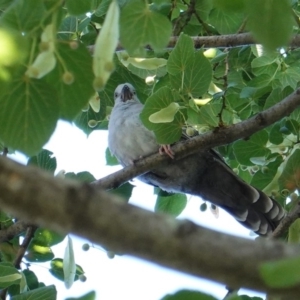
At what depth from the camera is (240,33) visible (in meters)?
2.94

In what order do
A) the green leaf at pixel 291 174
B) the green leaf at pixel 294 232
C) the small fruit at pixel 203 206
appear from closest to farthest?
the green leaf at pixel 294 232 < the green leaf at pixel 291 174 < the small fruit at pixel 203 206

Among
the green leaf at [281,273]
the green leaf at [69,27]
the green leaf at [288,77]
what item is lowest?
the green leaf at [281,273]

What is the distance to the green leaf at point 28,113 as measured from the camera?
1.39 meters

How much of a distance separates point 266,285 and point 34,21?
928 millimetres

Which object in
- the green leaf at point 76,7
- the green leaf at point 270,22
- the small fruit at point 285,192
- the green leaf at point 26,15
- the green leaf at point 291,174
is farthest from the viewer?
the small fruit at point 285,192

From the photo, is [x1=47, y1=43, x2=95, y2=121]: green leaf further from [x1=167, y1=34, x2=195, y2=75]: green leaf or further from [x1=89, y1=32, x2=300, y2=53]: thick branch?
[x1=89, y1=32, x2=300, y2=53]: thick branch

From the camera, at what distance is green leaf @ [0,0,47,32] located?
1417 mm

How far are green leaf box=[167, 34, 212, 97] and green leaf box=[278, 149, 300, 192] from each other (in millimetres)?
570

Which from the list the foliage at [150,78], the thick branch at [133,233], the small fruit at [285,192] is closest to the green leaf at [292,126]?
the foliage at [150,78]

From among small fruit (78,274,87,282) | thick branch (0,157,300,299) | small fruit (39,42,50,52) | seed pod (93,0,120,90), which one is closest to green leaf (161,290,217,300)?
thick branch (0,157,300,299)

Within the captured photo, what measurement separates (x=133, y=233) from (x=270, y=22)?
65 centimetres

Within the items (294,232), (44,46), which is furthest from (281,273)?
(294,232)

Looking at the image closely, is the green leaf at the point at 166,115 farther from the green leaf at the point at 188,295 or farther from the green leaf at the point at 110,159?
the green leaf at the point at 110,159

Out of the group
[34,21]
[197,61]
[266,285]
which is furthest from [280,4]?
[197,61]
